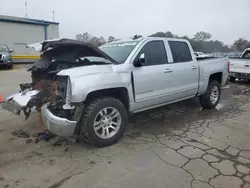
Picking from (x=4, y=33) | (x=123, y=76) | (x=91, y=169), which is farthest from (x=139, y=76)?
(x=4, y=33)

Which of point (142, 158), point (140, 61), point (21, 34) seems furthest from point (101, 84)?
point (21, 34)

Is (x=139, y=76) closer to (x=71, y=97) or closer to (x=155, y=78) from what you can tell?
(x=155, y=78)

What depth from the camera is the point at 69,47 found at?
4355mm

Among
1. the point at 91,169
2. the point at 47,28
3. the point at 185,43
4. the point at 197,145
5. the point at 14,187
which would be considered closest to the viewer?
the point at 14,187

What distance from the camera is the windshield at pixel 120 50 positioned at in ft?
14.3

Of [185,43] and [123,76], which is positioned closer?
[123,76]

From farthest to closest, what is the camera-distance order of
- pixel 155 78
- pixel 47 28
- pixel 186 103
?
pixel 47 28 → pixel 186 103 → pixel 155 78

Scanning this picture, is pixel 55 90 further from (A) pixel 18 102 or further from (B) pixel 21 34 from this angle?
(B) pixel 21 34

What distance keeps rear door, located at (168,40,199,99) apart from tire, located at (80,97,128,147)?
5.47ft

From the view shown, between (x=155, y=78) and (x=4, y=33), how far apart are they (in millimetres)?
26323

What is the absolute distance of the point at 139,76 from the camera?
13.8 ft

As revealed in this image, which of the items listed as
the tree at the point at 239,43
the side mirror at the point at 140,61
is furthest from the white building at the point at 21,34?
the tree at the point at 239,43

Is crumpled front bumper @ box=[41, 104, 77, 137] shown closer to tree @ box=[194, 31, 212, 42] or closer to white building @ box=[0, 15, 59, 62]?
white building @ box=[0, 15, 59, 62]

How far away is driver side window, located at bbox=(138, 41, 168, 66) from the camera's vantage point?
4.52m
